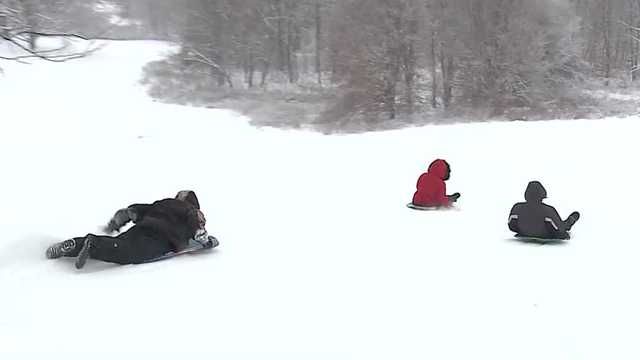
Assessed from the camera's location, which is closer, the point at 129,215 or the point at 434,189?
the point at 129,215

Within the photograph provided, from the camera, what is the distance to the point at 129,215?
5301 mm

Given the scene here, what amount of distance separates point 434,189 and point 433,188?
2 centimetres

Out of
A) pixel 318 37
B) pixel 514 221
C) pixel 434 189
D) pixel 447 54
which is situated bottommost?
pixel 514 221

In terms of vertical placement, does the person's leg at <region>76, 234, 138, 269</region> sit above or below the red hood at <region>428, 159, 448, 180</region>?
below

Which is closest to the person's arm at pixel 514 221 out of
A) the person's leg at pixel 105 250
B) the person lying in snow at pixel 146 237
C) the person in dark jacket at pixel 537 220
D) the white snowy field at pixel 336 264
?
the person in dark jacket at pixel 537 220

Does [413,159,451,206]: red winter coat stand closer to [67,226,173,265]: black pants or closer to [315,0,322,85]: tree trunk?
[67,226,173,265]: black pants

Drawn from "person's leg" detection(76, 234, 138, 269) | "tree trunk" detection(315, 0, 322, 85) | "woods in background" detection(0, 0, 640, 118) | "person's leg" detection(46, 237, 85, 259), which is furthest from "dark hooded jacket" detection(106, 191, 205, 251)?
"tree trunk" detection(315, 0, 322, 85)

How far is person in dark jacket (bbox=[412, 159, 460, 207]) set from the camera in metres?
7.14

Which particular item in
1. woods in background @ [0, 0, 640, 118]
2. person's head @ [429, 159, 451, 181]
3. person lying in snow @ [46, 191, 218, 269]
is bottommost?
person lying in snow @ [46, 191, 218, 269]

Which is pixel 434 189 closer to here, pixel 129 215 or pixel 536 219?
pixel 536 219

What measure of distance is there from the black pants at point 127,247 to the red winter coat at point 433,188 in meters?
3.23

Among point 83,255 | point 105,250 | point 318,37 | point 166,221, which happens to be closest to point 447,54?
point 318,37

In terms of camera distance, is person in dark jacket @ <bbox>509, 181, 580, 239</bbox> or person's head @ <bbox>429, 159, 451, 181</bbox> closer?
person in dark jacket @ <bbox>509, 181, 580, 239</bbox>

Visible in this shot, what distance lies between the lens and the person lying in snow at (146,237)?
4.70 meters
